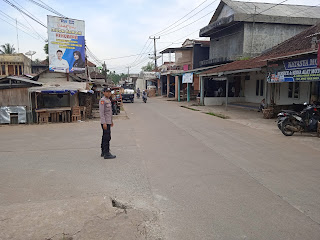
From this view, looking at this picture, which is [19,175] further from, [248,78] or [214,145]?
[248,78]

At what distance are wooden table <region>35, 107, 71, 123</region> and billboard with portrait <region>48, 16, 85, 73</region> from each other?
2708mm

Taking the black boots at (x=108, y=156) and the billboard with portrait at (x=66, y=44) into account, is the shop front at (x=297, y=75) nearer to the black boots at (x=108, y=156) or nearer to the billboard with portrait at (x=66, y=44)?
the black boots at (x=108, y=156)

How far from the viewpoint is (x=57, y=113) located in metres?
14.1

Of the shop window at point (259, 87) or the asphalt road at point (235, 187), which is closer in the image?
the asphalt road at point (235, 187)

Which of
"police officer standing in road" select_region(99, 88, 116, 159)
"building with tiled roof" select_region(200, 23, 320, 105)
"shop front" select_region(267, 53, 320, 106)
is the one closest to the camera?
"police officer standing in road" select_region(99, 88, 116, 159)

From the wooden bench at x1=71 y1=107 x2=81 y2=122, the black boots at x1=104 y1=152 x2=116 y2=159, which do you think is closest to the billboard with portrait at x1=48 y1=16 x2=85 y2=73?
the wooden bench at x1=71 y1=107 x2=81 y2=122

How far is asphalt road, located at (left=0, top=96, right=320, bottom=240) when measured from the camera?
346 centimetres

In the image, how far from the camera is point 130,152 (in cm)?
727

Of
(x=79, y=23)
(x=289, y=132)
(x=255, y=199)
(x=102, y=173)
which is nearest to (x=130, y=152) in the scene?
(x=102, y=173)

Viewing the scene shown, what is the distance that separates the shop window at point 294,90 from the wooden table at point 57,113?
14491 mm

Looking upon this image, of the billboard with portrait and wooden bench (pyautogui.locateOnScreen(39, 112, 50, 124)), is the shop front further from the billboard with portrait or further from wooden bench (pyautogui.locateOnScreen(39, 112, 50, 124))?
wooden bench (pyautogui.locateOnScreen(39, 112, 50, 124))

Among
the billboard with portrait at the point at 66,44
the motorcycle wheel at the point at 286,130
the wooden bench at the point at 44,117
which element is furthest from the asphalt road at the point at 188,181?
the billboard with portrait at the point at 66,44

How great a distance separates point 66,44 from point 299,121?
42.6 ft

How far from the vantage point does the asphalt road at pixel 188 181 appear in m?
3.46
